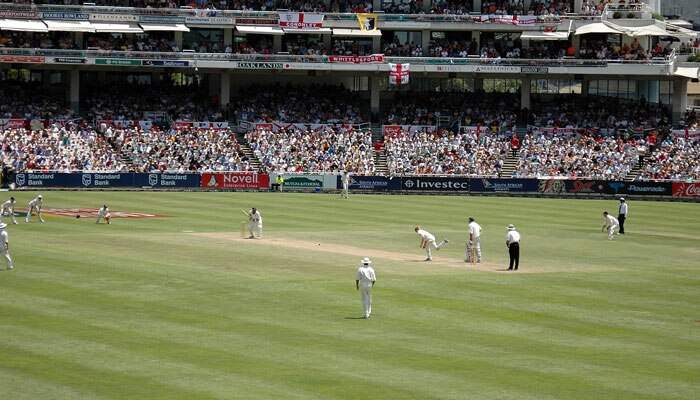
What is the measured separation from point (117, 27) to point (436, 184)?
1114 inches

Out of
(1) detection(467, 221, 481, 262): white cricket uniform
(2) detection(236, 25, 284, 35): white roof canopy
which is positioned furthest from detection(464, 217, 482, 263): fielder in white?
(2) detection(236, 25, 284, 35): white roof canopy

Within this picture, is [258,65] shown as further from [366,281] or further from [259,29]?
[366,281]

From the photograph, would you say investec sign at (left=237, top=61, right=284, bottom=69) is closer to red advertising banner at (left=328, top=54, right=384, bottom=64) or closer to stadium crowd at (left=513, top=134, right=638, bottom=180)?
red advertising banner at (left=328, top=54, right=384, bottom=64)

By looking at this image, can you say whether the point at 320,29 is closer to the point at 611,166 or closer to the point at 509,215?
the point at 611,166

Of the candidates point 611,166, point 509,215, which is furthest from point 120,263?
point 611,166

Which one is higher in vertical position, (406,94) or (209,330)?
(406,94)

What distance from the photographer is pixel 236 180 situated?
70250mm

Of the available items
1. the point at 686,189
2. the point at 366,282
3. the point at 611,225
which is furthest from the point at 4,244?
the point at 686,189

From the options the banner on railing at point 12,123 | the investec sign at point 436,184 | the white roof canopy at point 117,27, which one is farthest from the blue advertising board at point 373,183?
the banner on railing at point 12,123

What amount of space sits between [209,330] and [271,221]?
26093mm

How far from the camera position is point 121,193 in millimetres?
65938

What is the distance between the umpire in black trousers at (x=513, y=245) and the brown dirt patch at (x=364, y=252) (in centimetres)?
33

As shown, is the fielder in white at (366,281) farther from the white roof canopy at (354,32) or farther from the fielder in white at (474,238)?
the white roof canopy at (354,32)

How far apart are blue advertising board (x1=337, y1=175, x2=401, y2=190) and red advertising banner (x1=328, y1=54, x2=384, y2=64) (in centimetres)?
1530
